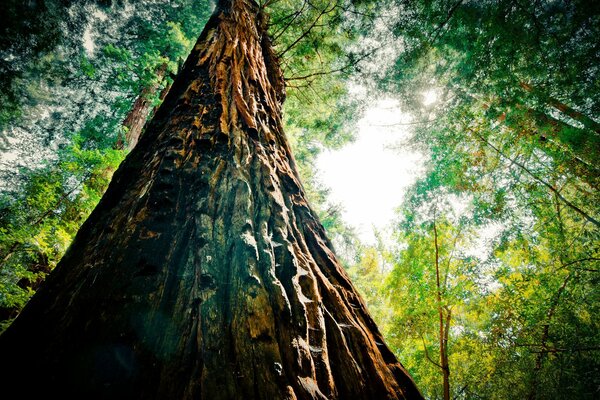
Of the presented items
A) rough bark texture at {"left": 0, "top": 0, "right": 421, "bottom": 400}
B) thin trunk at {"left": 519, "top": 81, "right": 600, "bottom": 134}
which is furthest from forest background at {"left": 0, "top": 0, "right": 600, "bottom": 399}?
rough bark texture at {"left": 0, "top": 0, "right": 421, "bottom": 400}

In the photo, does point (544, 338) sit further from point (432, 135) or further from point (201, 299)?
point (201, 299)

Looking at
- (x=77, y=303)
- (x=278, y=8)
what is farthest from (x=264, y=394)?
(x=278, y=8)

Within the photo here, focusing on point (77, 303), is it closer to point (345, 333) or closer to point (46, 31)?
point (345, 333)

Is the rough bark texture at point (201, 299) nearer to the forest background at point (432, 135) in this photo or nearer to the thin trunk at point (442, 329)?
the forest background at point (432, 135)

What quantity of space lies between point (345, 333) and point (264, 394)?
460 mm

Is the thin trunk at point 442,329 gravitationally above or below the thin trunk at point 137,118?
below

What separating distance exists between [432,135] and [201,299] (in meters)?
6.38

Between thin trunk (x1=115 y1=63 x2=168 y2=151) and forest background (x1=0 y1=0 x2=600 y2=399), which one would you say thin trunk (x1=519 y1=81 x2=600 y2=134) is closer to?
forest background (x1=0 y1=0 x2=600 y2=399)

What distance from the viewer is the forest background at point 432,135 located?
13.3ft

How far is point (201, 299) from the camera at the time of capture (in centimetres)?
95

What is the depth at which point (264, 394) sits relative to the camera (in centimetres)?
77

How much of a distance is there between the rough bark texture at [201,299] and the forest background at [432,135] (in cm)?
373

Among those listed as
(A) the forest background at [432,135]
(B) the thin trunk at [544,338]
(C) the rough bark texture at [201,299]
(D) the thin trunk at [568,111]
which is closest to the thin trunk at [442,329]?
(A) the forest background at [432,135]

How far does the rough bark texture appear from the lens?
772 millimetres
